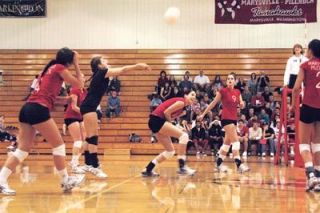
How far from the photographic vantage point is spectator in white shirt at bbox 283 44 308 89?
43.6 feet

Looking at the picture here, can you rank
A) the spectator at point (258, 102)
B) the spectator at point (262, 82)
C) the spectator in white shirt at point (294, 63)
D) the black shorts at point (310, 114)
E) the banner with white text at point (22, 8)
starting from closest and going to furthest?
the black shorts at point (310, 114) < the spectator in white shirt at point (294, 63) < the spectator at point (258, 102) < the spectator at point (262, 82) < the banner with white text at point (22, 8)

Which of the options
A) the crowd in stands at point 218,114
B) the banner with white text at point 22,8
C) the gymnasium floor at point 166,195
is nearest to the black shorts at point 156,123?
the gymnasium floor at point 166,195

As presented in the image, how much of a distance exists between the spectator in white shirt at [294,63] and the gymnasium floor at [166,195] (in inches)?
139

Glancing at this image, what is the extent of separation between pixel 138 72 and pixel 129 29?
2621 mm

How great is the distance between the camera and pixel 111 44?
27531 millimetres

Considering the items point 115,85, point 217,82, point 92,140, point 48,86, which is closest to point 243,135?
point 217,82

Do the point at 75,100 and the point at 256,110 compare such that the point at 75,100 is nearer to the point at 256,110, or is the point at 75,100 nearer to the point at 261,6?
the point at 256,110

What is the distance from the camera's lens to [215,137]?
65.6 feet

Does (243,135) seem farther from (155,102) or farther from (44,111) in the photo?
(44,111)

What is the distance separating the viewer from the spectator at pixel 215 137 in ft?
65.5

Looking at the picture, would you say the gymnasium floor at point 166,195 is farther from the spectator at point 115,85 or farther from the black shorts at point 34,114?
the spectator at point 115,85

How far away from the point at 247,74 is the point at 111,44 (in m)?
6.88

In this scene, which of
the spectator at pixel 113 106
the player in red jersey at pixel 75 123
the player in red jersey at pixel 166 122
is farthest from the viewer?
the spectator at pixel 113 106

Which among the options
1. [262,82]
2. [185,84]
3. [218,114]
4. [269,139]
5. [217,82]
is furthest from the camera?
[217,82]
